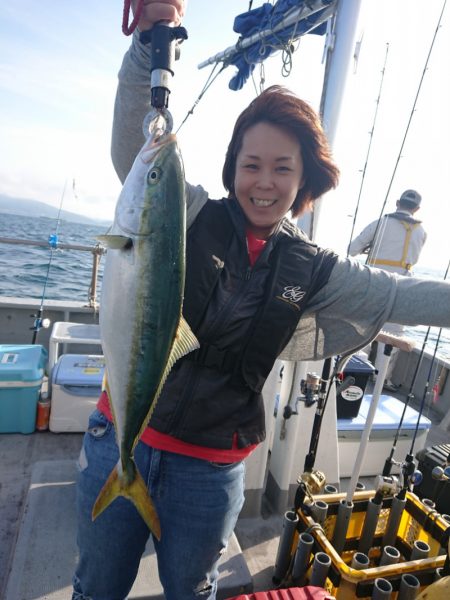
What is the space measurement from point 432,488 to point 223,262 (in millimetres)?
3244

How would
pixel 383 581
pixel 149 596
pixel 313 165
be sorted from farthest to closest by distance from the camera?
pixel 149 596, pixel 383 581, pixel 313 165

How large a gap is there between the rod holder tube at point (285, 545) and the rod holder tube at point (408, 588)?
0.66 m

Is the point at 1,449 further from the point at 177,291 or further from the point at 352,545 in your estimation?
the point at 177,291

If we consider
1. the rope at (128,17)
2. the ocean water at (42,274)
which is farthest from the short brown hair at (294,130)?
the ocean water at (42,274)

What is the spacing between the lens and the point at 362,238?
6.11 meters

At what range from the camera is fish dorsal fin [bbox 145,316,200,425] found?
144cm

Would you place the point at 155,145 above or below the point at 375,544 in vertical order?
above

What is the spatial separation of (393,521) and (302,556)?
28.3 inches

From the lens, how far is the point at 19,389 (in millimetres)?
3900

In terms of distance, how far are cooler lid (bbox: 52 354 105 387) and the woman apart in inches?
100

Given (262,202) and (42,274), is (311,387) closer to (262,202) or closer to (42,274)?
(262,202)

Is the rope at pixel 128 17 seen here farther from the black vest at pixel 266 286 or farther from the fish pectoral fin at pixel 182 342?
the fish pectoral fin at pixel 182 342

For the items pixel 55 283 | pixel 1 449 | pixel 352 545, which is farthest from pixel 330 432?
pixel 55 283

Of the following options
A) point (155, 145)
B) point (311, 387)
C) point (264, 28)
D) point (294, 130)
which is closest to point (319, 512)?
point (311, 387)
